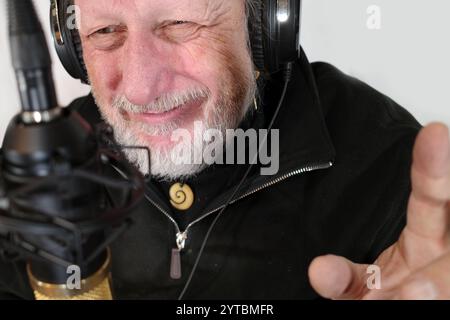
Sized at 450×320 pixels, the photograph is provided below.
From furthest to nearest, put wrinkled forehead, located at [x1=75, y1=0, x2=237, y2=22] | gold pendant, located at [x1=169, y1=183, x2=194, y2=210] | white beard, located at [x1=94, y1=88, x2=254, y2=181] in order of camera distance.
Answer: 1. gold pendant, located at [x1=169, y1=183, x2=194, y2=210]
2. white beard, located at [x1=94, y1=88, x2=254, y2=181]
3. wrinkled forehead, located at [x1=75, y1=0, x2=237, y2=22]

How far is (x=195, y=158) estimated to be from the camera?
924 millimetres

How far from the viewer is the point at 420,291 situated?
522 mm

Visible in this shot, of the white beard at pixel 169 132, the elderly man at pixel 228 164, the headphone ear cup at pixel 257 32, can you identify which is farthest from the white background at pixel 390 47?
the headphone ear cup at pixel 257 32

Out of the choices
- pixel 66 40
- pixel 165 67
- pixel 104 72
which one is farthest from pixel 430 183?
pixel 66 40

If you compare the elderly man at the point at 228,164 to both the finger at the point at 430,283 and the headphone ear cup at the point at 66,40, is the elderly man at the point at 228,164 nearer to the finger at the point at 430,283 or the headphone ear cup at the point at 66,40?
the headphone ear cup at the point at 66,40

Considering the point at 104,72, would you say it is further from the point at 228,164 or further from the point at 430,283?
the point at 430,283

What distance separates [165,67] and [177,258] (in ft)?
1.15

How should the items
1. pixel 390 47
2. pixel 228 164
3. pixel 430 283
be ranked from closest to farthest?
pixel 430 283 < pixel 228 164 < pixel 390 47

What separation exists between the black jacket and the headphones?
176mm

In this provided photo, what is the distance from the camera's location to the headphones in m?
0.81

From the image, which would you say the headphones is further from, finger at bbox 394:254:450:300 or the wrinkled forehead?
finger at bbox 394:254:450:300

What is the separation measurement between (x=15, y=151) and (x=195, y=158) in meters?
0.63

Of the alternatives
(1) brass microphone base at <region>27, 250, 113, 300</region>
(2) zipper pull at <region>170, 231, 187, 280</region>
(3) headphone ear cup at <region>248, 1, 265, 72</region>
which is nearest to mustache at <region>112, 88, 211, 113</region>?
(3) headphone ear cup at <region>248, 1, 265, 72</region>
